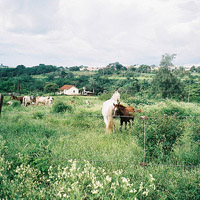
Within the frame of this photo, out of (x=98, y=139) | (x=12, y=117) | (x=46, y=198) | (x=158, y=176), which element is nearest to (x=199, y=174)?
(x=158, y=176)

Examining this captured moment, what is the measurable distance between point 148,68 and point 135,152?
124m

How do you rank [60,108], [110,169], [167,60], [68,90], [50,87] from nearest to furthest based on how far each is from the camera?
[110,169]
[60,108]
[167,60]
[50,87]
[68,90]

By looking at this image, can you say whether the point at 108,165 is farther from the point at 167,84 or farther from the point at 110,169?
the point at 167,84

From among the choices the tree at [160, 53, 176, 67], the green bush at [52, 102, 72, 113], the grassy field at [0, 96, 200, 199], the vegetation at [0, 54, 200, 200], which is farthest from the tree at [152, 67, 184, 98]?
the grassy field at [0, 96, 200, 199]

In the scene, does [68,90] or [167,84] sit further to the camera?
[68,90]

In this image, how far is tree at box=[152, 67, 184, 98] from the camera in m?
45.7

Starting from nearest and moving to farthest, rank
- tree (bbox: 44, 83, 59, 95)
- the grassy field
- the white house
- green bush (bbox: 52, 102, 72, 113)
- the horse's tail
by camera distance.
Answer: the grassy field → the horse's tail → green bush (bbox: 52, 102, 72, 113) → tree (bbox: 44, 83, 59, 95) → the white house

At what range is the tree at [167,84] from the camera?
45719 millimetres

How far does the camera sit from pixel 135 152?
18.5ft

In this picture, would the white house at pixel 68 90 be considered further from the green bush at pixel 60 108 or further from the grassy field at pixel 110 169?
the grassy field at pixel 110 169

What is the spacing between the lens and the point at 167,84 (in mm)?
46531

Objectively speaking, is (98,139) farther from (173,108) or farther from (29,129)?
(173,108)

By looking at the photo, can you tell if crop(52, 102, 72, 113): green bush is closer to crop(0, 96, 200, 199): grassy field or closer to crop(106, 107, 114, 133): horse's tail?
crop(106, 107, 114, 133): horse's tail

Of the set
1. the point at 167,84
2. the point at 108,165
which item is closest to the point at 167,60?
the point at 167,84
